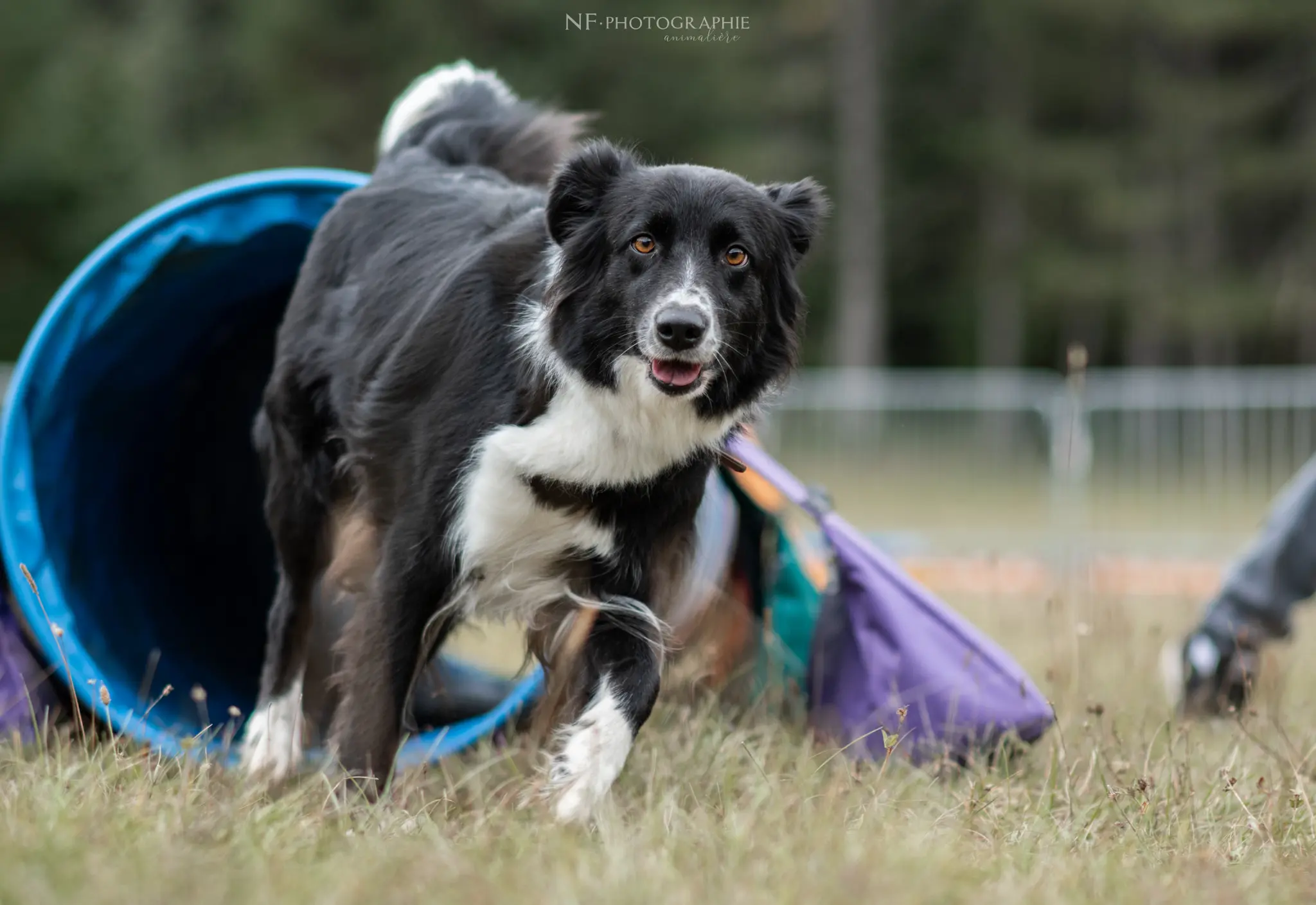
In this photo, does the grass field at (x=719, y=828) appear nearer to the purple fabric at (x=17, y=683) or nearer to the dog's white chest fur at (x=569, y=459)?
the purple fabric at (x=17, y=683)

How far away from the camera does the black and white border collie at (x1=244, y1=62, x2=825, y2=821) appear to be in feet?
11.3

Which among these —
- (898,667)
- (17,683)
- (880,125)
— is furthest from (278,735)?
(880,125)

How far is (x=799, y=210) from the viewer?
148 inches

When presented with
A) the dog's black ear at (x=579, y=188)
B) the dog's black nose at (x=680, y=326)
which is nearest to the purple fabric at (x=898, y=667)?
the dog's black nose at (x=680, y=326)

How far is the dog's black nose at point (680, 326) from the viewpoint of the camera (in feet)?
10.8

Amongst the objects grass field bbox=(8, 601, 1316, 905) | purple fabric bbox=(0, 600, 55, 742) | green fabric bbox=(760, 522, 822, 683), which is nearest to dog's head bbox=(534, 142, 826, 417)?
grass field bbox=(8, 601, 1316, 905)

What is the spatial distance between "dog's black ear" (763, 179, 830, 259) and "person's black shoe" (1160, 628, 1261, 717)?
209 cm

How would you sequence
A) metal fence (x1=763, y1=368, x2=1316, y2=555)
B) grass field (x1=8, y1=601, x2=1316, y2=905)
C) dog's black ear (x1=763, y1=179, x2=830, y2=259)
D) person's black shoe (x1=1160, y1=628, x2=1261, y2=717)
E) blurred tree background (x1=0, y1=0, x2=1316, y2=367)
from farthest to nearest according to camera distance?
1. blurred tree background (x1=0, y1=0, x2=1316, y2=367)
2. metal fence (x1=763, y1=368, x2=1316, y2=555)
3. person's black shoe (x1=1160, y1=628, x2=1261, y2=717)
4. dog's black ear (x1=763, y1=179, x2=830, y2=259)
5. grass field (x1=8, y1=601, x2=1316, y2=905)

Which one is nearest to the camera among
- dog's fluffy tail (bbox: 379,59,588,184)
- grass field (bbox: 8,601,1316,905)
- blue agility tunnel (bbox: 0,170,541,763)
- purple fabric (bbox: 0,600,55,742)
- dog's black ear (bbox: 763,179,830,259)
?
grass field (bbox: 8,601,1316,905)

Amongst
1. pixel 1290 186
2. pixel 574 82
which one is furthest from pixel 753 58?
pixel 1290 186

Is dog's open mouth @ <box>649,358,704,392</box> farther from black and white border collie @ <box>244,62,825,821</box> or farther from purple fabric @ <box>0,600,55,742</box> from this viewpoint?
purple fabric @ <box>0,600,55,742</box>

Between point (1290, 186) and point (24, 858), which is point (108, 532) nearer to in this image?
point (24, 858)

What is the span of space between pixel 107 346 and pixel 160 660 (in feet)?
3.64

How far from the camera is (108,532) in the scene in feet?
17.0
